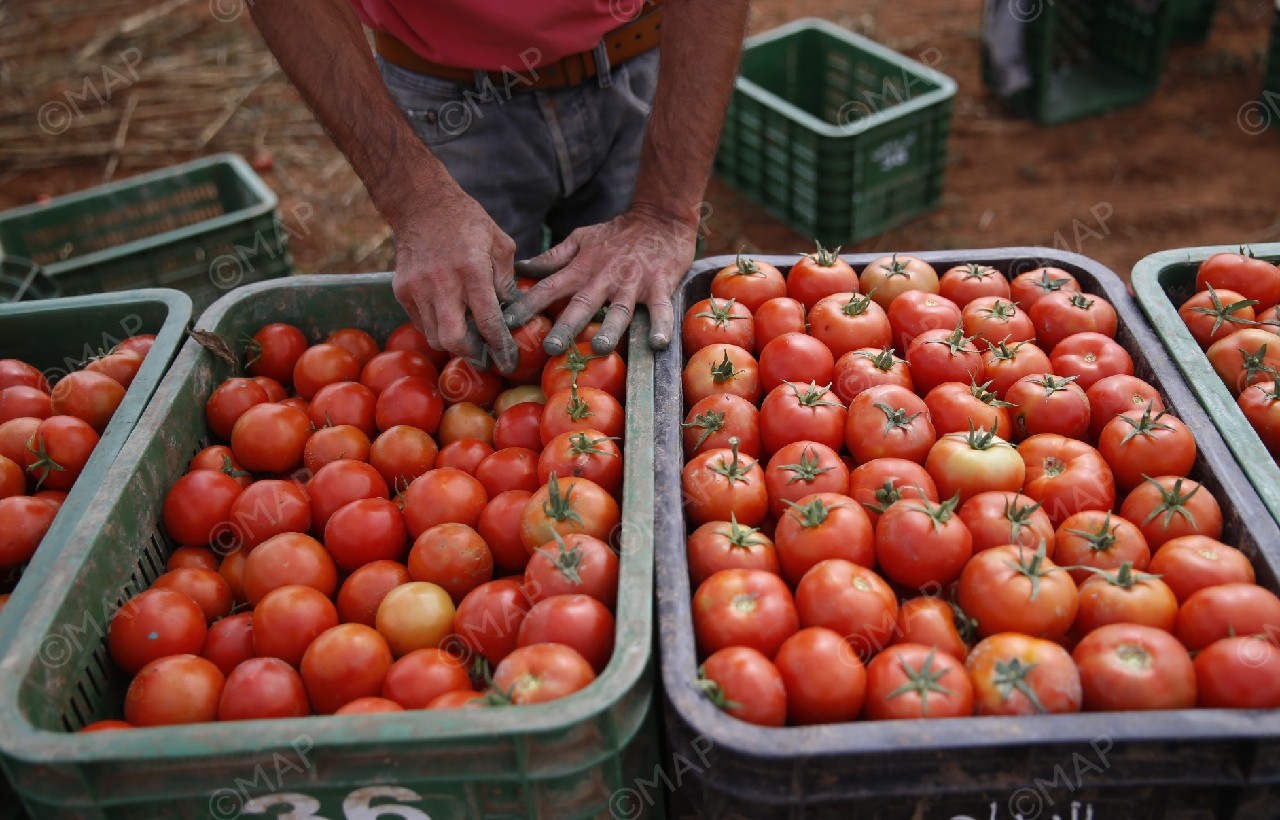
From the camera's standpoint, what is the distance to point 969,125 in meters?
6.41

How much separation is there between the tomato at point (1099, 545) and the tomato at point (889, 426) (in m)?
0.34

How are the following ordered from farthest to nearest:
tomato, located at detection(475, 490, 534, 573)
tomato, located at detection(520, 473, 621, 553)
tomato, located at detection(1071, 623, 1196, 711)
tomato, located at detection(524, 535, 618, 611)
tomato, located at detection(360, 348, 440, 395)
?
tomato, located at detection(360, 348, 440, 395)
tomato, located at detection(475, 490, 534, 573)
tomato, located at detection(520, 473, 621, 553)
tomato, located at detection(524, 535, 618, 611)
tomato, located at detection(1071, 623, 1196, 711)

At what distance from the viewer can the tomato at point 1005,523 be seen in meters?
1.96

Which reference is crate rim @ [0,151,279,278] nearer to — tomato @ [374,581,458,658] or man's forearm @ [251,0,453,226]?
man's forearm @ [251,0,453,226]

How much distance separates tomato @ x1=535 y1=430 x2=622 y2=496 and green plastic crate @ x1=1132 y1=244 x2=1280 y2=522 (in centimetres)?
126

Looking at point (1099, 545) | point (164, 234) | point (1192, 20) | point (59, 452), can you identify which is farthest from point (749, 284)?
point (1192, 20)

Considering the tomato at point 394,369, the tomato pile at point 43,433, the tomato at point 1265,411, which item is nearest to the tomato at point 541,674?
the tomato at point 394,369

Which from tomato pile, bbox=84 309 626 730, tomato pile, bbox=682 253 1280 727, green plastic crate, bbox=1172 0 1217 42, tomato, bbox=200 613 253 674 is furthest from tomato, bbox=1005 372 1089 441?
green plastic crate, bbox=1172 0 1217 42

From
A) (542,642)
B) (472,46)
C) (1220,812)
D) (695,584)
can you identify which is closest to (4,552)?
(542,642)

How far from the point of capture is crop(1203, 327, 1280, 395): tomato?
2326 millimetres

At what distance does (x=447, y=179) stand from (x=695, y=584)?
1222 millimetres

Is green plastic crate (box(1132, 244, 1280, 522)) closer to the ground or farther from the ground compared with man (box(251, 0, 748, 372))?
closer to the ground

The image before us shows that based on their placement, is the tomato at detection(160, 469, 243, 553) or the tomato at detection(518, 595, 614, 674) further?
the tomato at detection(160, 469, 243, 553)

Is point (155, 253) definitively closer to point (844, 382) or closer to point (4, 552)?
point (4, 552)
